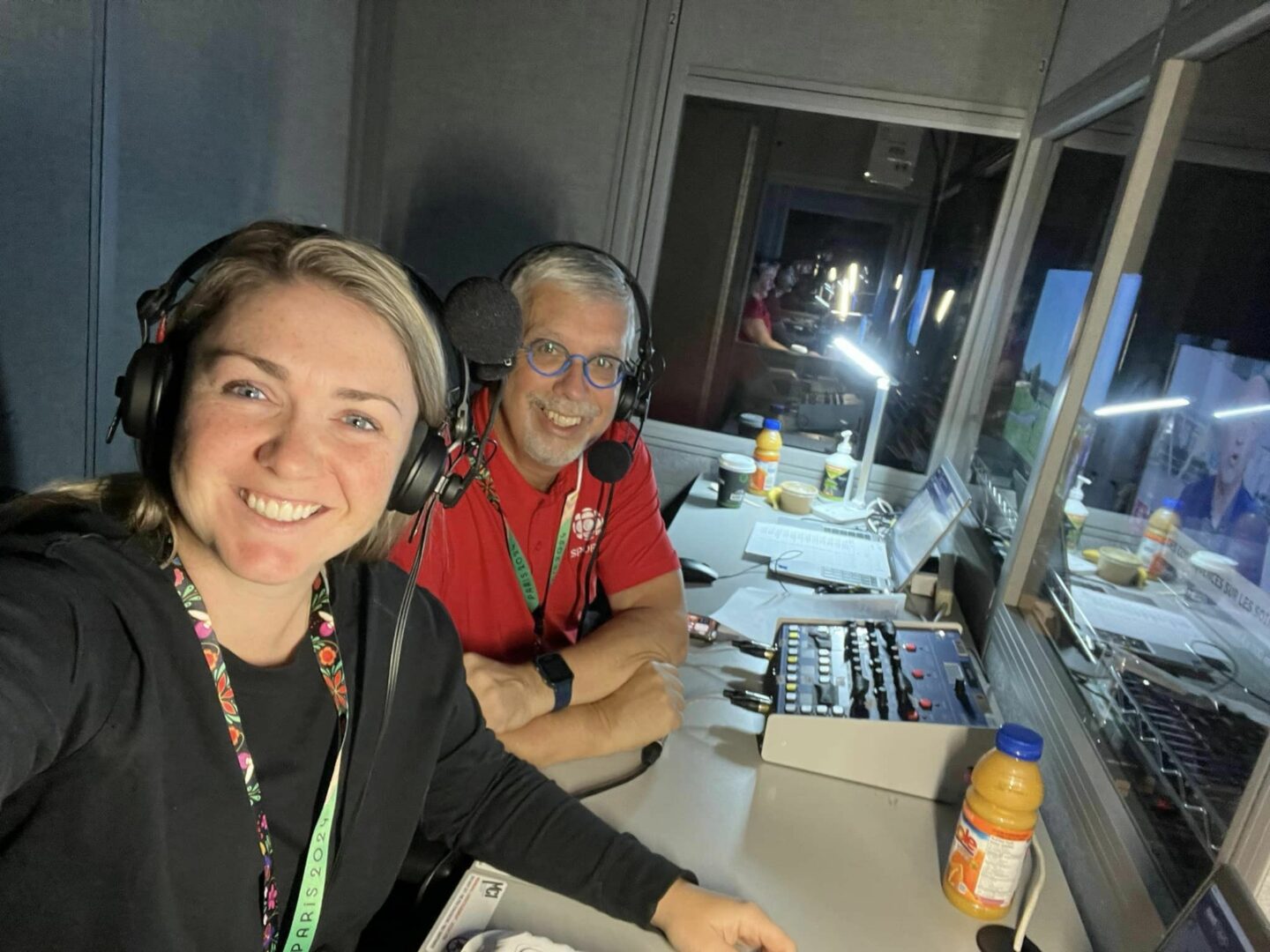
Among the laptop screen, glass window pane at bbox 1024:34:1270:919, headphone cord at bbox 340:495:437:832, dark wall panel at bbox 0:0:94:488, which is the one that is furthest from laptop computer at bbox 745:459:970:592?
dark wall panel at bbox 0:0:94:488

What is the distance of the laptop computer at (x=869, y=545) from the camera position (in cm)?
189

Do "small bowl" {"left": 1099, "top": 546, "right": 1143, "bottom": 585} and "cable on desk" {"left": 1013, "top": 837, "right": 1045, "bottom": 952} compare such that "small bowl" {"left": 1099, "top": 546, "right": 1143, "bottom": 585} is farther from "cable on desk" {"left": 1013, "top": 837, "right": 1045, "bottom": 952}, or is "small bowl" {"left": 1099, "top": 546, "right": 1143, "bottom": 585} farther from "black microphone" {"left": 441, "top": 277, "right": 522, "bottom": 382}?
"black microphone" {"left": 441, "top": 277, "right": 522, "bottom": 382}

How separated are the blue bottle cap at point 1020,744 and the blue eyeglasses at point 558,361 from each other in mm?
931

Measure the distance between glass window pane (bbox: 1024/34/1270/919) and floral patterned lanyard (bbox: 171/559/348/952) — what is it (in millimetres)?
912

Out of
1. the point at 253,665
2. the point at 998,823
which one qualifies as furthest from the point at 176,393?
the point at 998,823

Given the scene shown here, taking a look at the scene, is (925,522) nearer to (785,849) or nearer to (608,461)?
(608,461)

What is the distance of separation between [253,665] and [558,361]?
88cm

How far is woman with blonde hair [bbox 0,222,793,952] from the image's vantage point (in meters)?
0.70

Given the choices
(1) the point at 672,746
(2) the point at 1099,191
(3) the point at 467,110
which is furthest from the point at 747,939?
(3) the point at 467,110

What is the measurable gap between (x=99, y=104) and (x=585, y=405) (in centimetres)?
117

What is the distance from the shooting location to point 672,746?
129 centimetres

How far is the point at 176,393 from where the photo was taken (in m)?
0.87

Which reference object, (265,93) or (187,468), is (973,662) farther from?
(265,93)

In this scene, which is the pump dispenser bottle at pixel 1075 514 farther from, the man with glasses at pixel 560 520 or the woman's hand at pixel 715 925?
the woman's hand at pixel 715 925
